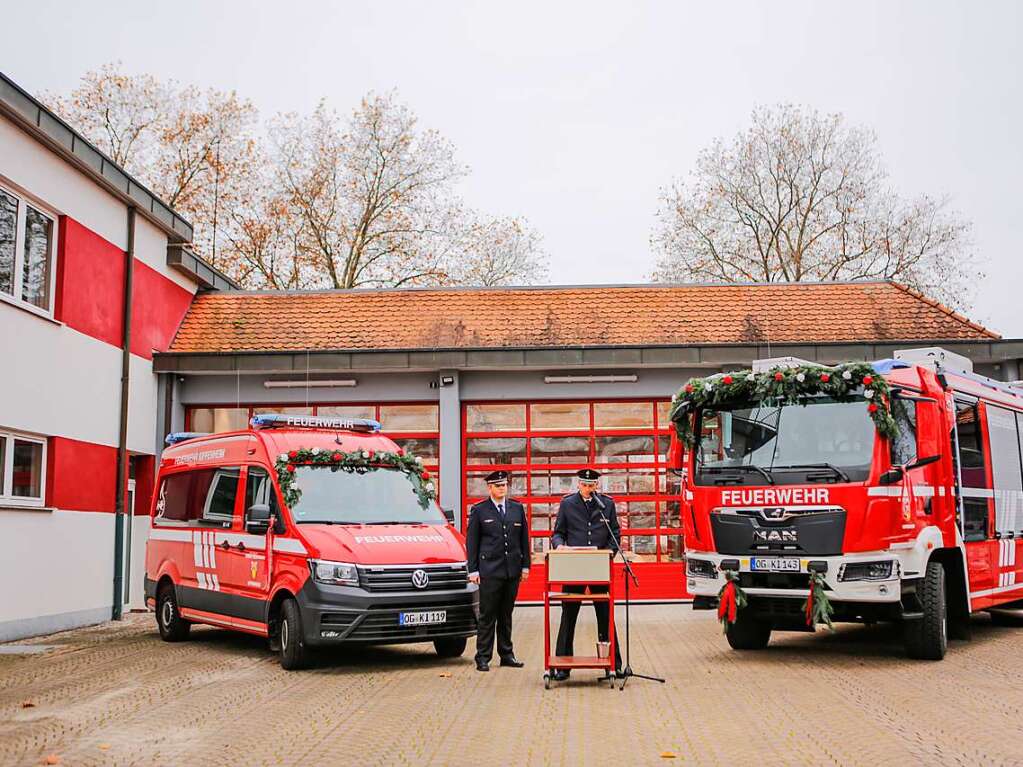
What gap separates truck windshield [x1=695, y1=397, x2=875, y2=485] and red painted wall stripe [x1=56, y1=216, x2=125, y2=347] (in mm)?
9115

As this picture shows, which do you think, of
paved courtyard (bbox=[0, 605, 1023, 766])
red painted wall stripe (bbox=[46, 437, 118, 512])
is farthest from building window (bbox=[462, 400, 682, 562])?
paved courtyard (bbox=[0, 605, 1023, 766])

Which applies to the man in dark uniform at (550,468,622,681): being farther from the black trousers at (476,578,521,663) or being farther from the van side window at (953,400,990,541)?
the van side window at (953,400,990,541)

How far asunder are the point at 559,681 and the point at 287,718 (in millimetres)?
2722

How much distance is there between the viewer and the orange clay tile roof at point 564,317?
20531 millimetres

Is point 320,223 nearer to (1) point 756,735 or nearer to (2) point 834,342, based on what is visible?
(2) point 834,342

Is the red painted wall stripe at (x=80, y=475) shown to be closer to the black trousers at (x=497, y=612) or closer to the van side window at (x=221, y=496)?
the van side window at (x=221, y=496)

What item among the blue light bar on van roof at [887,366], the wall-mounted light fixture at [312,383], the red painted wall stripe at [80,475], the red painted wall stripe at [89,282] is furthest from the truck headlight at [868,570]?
the red painted wall stripe at [89,282]

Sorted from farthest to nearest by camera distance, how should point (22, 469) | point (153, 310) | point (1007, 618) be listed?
point (153, 310), point (1007, 618), point (22, 469)

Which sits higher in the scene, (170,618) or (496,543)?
(496,543)

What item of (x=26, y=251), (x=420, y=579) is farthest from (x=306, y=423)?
(x=26, y=251)

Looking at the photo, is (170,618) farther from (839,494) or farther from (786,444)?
(839,494)

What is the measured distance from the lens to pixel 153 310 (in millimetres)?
19516

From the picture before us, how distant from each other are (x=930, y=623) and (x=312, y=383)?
11617 millimetres

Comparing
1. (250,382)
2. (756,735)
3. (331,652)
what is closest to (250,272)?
(250,382)
